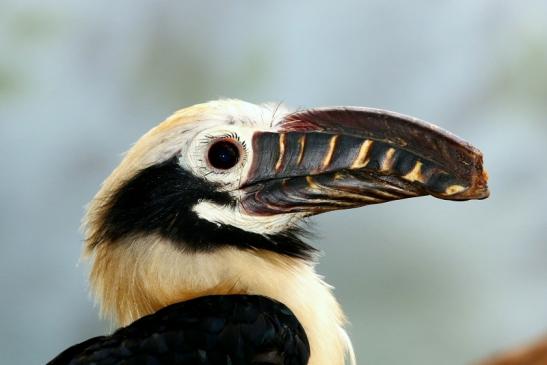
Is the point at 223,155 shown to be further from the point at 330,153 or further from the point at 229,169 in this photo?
the point at 330,153

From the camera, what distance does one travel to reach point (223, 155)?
176 cm

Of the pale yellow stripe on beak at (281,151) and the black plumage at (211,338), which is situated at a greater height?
the pale yellow stripe on beak at (281,151)

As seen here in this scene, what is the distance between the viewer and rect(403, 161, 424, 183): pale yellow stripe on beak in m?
1.60

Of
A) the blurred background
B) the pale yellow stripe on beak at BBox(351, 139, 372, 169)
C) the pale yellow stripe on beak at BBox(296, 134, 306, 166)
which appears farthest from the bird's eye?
the blurred background

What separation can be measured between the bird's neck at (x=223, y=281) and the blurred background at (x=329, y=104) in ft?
5.65

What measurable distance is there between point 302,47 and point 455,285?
1283 millimetres

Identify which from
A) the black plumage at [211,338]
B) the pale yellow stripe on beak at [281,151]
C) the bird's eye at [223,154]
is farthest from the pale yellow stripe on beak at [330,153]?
the black plumage at [211,338]

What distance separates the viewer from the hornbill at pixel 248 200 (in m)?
1.60

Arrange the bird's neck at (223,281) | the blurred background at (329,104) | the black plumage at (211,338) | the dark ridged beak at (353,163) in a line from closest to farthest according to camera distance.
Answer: the black plumage at (211,338) → the dark ridged beak at (353,163) → the bird's neck at (223,281) → the blurred background at (329,104)

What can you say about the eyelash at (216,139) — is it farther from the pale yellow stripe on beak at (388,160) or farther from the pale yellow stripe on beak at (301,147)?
the pale yellow stripe on beak at (388,160)

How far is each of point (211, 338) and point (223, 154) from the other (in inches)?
17.3

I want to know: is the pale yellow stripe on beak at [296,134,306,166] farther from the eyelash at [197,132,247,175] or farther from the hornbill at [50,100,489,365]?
the eyelash at [197,132,247,175]

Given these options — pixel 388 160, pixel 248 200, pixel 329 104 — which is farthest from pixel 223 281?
pixel 329 104

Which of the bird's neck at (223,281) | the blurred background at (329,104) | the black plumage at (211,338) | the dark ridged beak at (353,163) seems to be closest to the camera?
the black plumage at (211,338)
